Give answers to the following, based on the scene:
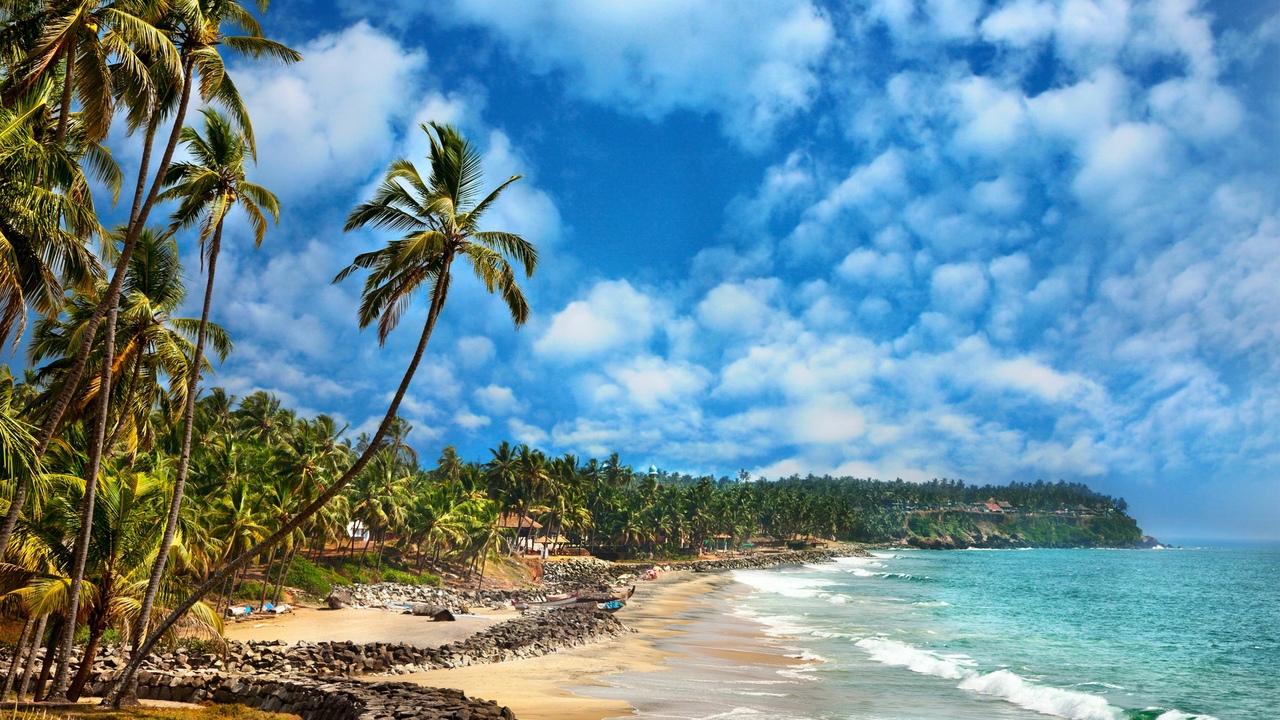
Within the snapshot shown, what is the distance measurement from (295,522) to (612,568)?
75.7m

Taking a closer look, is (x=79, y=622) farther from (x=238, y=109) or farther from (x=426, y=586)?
(x=426, y=586)

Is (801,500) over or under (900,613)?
over

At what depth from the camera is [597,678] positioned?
2523cm

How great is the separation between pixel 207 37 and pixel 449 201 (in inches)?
210

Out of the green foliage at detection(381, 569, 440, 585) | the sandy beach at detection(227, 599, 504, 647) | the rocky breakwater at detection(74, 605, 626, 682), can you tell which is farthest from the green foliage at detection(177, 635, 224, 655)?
the green foliage at detection(381, 569, 440, 585)

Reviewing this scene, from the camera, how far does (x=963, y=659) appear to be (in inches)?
1312

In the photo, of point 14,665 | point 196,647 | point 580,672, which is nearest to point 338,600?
point 196,647

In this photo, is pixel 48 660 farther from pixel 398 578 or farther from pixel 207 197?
pixel 398 578

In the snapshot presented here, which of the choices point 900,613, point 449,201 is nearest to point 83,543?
point 449,201

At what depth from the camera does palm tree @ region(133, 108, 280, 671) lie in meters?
15.5

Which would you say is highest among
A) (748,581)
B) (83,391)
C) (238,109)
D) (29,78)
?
(238,109)

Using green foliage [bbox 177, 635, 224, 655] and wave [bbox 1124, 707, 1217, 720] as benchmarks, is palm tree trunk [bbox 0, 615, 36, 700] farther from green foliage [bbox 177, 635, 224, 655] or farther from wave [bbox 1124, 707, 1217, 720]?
wave [bbox 1124, 707, 1217, 720]

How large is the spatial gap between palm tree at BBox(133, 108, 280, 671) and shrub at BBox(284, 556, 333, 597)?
33392mm

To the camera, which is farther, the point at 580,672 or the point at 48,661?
the point at 580,672
